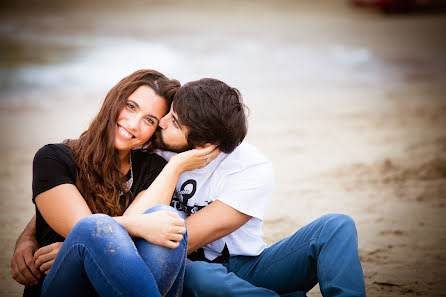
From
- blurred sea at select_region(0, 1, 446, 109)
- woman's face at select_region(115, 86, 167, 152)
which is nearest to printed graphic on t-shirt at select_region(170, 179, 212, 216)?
woman's face at select_region(115, 86, 167, 152)

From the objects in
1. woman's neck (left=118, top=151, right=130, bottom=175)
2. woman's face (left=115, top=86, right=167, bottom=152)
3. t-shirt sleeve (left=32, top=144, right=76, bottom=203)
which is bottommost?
woman's neck (left=118, top=151, right=130, bottom=175)

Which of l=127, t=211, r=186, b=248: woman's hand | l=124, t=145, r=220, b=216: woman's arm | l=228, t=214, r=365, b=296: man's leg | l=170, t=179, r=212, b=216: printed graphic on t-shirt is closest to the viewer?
l=127, t=211, r=186, b=248: woman's hand

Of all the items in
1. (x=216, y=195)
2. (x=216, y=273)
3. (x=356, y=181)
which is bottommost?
(x=356, y=181)

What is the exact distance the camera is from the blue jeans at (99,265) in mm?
2537

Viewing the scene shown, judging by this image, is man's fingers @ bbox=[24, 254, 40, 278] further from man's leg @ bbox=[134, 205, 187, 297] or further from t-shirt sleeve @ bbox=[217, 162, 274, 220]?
t-shirt sleeve @ bbox=[217, 162, 274, 220]

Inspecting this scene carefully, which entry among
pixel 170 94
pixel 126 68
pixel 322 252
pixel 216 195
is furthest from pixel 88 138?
pixel 126 68

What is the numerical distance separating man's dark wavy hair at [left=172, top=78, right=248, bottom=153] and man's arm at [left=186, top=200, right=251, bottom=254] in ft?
1.23

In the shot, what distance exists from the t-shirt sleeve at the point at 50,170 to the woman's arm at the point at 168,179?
15.2 inches

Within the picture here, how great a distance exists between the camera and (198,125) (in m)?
3.19

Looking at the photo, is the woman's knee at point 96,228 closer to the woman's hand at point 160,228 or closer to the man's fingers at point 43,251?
the woman's hand at point 160,228

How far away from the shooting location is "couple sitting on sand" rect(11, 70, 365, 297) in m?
2.60

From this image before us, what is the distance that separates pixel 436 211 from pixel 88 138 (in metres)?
3.62

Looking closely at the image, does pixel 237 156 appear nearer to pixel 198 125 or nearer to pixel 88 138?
pixel 198 125

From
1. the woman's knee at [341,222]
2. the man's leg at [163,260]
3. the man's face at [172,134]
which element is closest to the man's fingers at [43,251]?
the man's leg at [163,260]
